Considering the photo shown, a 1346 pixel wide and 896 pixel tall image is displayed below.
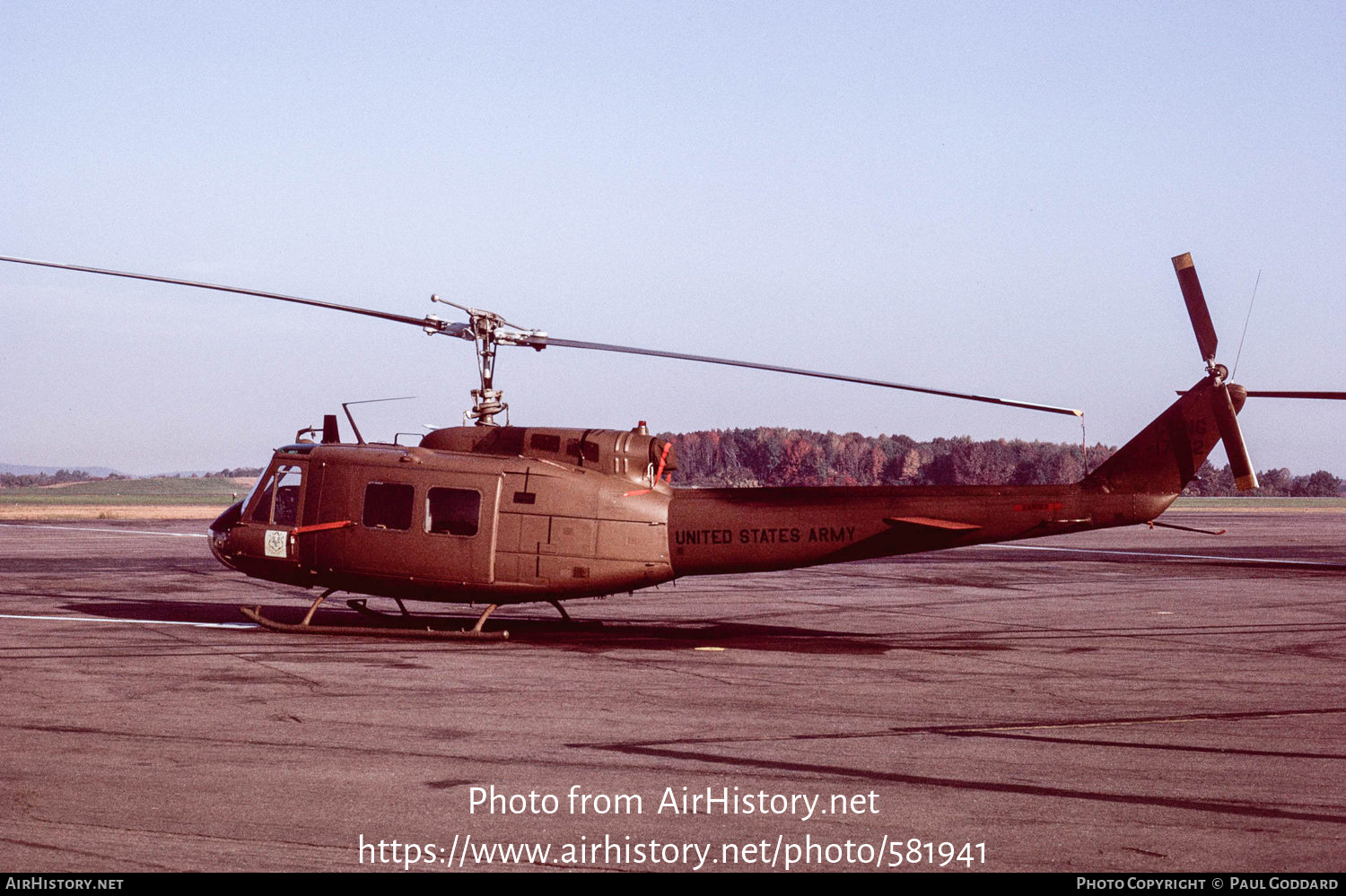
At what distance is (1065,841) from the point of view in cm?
777

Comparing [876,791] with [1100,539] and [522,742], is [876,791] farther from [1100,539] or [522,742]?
[1100,539]

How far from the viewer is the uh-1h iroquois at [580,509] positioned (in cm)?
1642

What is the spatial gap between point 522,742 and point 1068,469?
29811mm

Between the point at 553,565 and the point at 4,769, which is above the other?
the point at 553,565

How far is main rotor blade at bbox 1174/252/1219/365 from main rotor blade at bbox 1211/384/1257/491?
555 mm

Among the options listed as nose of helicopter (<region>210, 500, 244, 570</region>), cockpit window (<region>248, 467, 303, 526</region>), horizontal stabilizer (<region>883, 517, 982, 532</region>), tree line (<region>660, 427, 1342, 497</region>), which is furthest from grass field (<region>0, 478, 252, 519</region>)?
horizontal stabilizer (<region>883, 517, 982, 532</region>)

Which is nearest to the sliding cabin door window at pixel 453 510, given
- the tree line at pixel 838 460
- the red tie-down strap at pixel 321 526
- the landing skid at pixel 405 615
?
the red tie-down strap at pixel 321 526

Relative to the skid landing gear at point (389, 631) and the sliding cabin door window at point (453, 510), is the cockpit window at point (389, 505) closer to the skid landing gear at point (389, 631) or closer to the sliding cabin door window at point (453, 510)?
the sliding cabin door window at point (453, 510)

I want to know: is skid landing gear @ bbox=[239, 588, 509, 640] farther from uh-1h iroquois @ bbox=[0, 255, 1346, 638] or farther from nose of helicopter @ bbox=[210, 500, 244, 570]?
nose of helicopter @ bbox=[210, 500, 244, 570]

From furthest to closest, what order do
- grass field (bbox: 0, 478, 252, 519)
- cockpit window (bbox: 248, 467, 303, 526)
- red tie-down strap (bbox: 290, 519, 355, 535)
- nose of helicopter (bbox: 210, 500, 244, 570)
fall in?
grass field (bbox: 0, 478, 252, 519), nose of helicopter (bbox: 210, 500, 244, 570), cockpit window (bbox: 248, 467, 303, 526), red tie-down strap (bbox: 290, 519, 355, 535)

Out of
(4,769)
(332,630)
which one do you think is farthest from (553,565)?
(4,769)

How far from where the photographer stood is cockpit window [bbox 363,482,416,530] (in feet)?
57.5

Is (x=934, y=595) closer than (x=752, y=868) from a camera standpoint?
No

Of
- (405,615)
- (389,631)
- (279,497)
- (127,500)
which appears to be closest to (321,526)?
(279,497)
